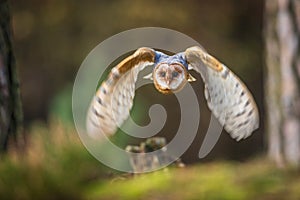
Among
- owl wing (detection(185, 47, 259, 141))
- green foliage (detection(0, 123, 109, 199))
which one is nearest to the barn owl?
owl wing (detection(185, 47, 259, 141))

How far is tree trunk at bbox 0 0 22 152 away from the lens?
84cm

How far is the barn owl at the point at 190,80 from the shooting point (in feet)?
2.27

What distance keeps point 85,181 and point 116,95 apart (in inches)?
8.2

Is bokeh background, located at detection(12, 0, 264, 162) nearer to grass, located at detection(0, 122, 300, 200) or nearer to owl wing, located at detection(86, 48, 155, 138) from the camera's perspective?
grass, located at detection(0, 122, 300, 200)

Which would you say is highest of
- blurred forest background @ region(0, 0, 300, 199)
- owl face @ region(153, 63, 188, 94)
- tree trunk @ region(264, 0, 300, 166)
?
blurred forest background @ region(0, 0, 300, 199)

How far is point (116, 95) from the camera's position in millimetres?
727

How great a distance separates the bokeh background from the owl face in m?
1.82

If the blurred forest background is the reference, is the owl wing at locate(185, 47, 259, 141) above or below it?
below

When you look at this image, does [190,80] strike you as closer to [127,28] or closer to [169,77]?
[169,77]

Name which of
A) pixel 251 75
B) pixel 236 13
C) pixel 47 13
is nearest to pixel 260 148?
pixel 251 75

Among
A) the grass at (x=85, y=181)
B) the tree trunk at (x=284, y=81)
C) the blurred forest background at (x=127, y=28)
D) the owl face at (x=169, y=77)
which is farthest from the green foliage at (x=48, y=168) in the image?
the blurred forest background at (x=127, y=28)

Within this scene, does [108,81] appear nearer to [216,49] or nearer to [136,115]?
[136,115]

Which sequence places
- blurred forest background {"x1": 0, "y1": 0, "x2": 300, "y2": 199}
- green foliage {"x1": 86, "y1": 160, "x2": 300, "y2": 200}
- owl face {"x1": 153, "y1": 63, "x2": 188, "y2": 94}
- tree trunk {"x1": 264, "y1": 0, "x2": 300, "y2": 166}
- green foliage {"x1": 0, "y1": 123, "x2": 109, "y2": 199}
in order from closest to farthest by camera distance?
owl face {"x1": 153, "y1": 63, "x2": 188, "y2": 94}, green foliage {"x1": 0, "y1": 123, "x2": 109, "y2": 199}, green foliage {"x1": 86, "y1": 160, "x2": 300, "y2": 200}, tree trunk {"x1": 264, "y1": 0, "x2": 300, "y2": 166}, blurred forest background {"x1": 0, "y1": 0, "x2": 300, "y2": 199}

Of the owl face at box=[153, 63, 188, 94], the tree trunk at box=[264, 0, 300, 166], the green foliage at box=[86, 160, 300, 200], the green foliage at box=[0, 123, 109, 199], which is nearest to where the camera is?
the owl face at box=[153, 63, 188, 94]
